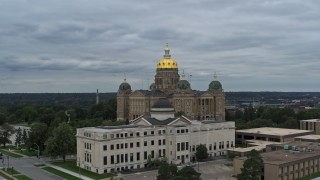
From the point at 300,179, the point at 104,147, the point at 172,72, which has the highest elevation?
the point at 172,72

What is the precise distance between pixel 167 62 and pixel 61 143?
76779 mm

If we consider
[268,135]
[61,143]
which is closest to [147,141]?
[61,143]

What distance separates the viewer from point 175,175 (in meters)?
54.9

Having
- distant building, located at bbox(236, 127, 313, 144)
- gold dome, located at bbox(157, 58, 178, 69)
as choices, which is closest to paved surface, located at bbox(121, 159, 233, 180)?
distant building, located at bbox(236, 127, 313, 144)

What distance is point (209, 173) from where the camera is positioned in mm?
72688

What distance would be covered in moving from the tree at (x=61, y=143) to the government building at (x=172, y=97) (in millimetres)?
53088

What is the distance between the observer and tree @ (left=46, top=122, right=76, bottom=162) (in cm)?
8200

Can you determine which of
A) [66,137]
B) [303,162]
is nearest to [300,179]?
[303,162]

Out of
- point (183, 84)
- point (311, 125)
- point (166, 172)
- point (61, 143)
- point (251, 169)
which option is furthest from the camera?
point (183, 84)

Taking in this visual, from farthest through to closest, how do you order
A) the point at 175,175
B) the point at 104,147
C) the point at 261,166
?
the point at 104,147 → the point at 261,166 → the point at 175,175

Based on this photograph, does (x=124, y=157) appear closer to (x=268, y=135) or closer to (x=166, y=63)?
(x=268, y=135)

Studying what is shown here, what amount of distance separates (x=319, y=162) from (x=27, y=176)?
52478mm

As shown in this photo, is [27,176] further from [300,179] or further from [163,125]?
[300,179]

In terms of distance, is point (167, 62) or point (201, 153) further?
point (167, 62)
